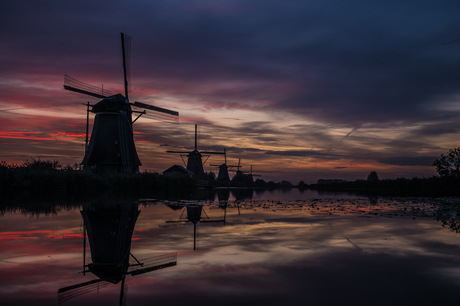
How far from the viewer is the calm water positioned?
586 centimetres

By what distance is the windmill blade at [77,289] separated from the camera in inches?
225

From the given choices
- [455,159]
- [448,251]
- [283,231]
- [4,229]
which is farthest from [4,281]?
[455,159]

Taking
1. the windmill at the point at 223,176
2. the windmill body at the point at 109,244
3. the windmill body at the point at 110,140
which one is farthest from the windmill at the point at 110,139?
the windmill at the point at 223,176

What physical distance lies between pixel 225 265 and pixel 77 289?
3060 mm

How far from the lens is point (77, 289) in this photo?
19.9 feet

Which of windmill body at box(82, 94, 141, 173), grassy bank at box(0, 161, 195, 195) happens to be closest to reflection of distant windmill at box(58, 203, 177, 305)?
grassy bank at box(0, 161, 195, 195)

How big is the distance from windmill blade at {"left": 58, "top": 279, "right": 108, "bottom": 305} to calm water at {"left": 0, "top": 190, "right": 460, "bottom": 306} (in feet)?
0.05

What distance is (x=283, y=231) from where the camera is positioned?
1345cm

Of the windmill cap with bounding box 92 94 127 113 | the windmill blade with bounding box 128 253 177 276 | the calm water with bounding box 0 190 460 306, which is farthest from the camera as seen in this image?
the windmill cap with bounding box 92 94 127 113

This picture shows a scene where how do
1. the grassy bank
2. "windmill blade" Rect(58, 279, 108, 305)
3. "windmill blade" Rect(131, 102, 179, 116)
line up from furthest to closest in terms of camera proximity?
1. "windmill blade" Rect(131, 102, 179, 116)
2. the grassy bank
3. "windmill blade" Rect(58, 279, 108, 305)

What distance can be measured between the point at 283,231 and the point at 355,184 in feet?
266

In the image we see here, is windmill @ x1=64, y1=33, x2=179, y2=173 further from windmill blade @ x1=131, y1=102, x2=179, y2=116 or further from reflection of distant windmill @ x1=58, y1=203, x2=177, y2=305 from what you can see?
reflection of distant windmill @ x1=58, y1=203, x2=177, y2=305

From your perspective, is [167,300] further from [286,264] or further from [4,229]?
[4,229]

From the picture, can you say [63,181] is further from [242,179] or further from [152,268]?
[242,179]
